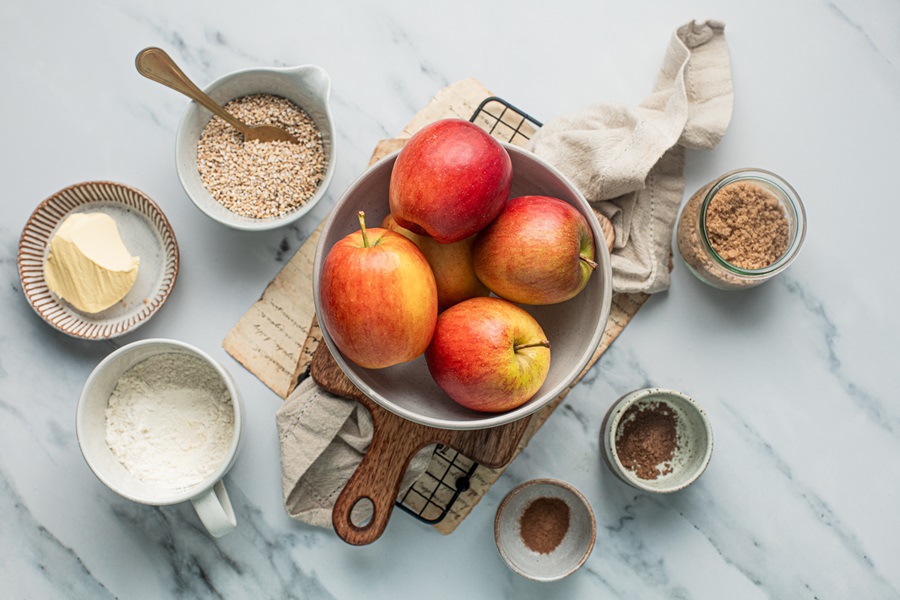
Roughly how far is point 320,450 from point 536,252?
0.45 m

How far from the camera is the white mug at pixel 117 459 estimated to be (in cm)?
98

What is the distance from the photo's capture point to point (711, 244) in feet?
3.35

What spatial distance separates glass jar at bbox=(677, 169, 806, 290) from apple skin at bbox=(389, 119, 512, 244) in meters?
0.39

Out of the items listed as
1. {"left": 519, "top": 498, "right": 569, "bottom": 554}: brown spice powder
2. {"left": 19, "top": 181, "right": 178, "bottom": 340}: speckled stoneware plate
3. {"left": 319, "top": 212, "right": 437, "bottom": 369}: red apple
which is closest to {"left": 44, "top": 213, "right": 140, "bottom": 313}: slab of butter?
{"left": 19, "top": 181, "right": 178, "bottom": 340}: speckled stoneware plate

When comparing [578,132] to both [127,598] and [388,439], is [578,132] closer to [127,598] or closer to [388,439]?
[388,439]

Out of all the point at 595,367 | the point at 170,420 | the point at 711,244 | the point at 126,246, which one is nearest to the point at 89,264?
the point at 126,246

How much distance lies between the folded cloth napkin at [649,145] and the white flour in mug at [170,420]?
0.61m

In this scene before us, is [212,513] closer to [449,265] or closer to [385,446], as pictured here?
[385,446]

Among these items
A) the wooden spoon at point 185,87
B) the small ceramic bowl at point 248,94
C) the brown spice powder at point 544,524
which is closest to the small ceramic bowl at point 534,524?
the brown spice powder at point 544,524

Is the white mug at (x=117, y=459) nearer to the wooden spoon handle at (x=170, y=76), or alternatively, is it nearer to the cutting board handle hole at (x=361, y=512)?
the cutting board handle hole at (x=361, y=512)

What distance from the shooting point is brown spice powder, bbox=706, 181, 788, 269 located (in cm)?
103

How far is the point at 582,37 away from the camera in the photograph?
1129mm

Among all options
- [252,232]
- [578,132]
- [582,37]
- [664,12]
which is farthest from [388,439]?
[664,12]

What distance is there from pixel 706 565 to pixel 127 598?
93cm
